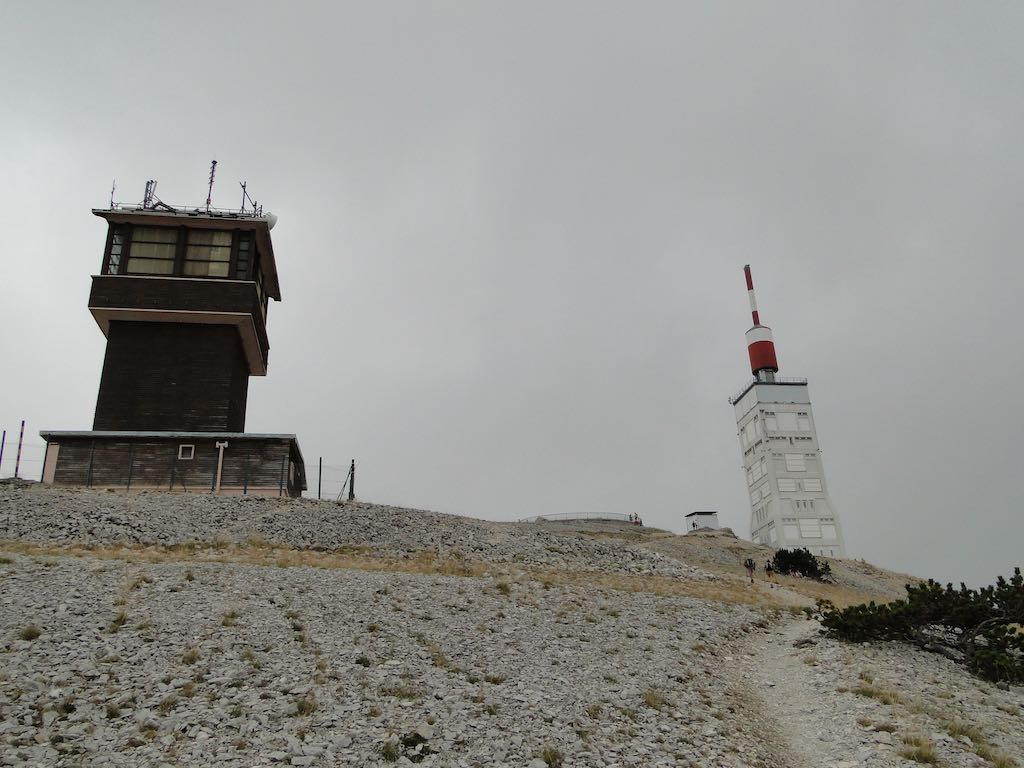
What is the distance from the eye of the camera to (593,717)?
1662 cm

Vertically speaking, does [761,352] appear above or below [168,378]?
above

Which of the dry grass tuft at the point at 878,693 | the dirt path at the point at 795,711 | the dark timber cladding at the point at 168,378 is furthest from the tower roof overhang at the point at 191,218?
the dry grass tuft at the point at 878,693

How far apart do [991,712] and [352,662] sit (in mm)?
15168

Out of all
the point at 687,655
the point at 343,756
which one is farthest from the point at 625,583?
the point at 343,756

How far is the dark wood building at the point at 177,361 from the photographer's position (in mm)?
42688

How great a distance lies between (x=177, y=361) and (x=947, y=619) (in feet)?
137

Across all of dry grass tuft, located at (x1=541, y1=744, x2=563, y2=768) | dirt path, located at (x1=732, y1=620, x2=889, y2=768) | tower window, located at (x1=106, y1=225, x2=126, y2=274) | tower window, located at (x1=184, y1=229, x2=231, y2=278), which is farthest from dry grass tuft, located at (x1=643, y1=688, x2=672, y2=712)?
tower window, located at (x1=106, y1=225, x2=126, y2=274)

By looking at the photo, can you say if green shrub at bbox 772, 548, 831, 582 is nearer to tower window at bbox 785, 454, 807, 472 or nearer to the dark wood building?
the dark wood building

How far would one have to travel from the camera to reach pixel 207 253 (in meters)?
49.3

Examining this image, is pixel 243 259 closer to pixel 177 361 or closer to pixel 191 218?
pixel 191 218

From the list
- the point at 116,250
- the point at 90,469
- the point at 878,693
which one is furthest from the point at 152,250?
the point at 878,693

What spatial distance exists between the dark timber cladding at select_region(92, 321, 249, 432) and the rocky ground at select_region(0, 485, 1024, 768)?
1483 cm

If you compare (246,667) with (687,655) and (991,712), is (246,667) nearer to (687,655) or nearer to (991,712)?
(687,655)

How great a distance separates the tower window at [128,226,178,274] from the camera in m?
48.5
